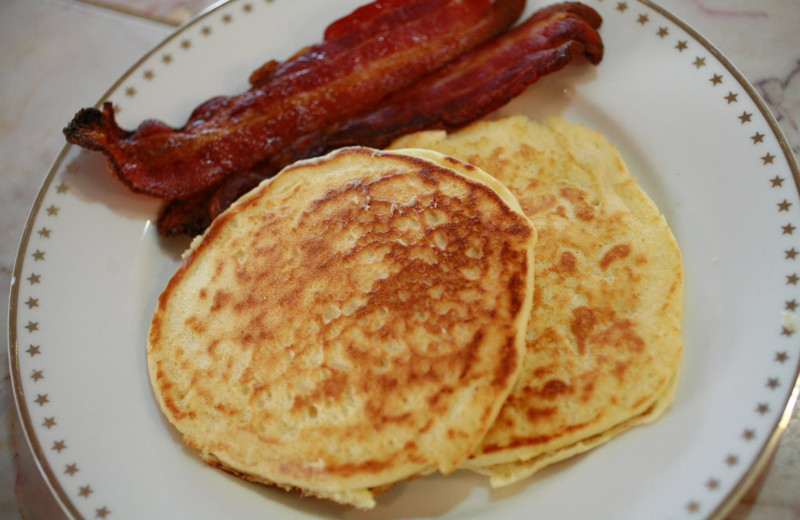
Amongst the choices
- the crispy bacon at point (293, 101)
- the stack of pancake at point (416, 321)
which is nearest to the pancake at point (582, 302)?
the stack of pancake at point (416, 321)

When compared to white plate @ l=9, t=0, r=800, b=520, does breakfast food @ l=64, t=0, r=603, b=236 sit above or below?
above

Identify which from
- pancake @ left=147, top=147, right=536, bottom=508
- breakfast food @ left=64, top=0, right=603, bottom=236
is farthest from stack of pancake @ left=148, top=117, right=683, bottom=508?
breakfast food @ left=64, top=0, right=603, bottom=236

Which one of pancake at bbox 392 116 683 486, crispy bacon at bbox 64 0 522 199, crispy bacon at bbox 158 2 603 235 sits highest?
crispy bacon at bbox 64 0 522 199

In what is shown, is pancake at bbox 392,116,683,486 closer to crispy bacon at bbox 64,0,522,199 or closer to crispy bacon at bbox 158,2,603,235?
crispy bacon at bbox 158,2,603,235

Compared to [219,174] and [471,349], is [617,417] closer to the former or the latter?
[471,349]

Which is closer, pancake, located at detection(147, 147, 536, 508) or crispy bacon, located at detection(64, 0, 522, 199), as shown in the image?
pancake, located at detection(147, 147, 536, 508)

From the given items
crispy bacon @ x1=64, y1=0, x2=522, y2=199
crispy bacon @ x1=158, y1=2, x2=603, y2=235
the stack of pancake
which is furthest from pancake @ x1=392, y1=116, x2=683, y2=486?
crispy bacon @ x1=64, y1=0, x2=522, y2=199

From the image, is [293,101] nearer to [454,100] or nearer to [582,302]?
[454,100]
